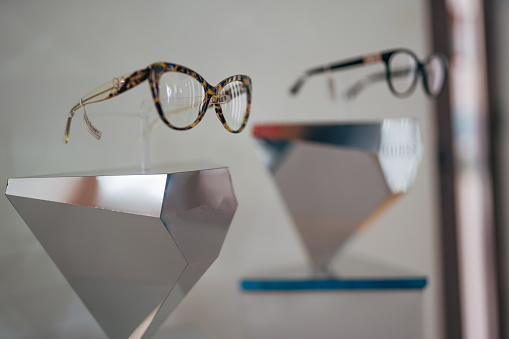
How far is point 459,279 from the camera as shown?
1.12 metres

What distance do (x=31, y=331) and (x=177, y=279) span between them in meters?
0.36

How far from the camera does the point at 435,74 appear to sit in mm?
819

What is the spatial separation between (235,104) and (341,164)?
0.29 meters

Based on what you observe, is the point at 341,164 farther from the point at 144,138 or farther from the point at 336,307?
the point at 144,138

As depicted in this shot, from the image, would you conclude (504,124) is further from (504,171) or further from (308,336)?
(308,336)

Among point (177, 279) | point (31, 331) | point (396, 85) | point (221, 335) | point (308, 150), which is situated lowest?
point (221, 335)

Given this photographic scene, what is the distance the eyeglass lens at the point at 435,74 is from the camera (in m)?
0.81

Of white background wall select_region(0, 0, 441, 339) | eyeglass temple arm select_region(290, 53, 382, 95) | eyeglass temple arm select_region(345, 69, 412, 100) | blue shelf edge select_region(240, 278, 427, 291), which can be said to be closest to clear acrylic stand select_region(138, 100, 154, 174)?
white background wall select_region(0, 0, 441, 339)

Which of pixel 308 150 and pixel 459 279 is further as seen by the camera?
pixel 459 279

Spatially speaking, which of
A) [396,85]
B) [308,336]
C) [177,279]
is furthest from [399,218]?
[177,279]

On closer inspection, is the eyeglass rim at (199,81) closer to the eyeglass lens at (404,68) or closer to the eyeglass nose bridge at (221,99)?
the eyeglass nose bridge at (221,99)

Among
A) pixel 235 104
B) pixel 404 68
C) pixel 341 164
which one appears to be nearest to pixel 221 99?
pixel 235 104

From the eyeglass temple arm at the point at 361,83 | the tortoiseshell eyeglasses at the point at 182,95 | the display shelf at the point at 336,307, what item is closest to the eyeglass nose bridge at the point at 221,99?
the tortoiseshell eyeglasses at the point at 182,95

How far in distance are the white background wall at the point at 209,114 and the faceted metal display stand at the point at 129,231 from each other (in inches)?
7.9
